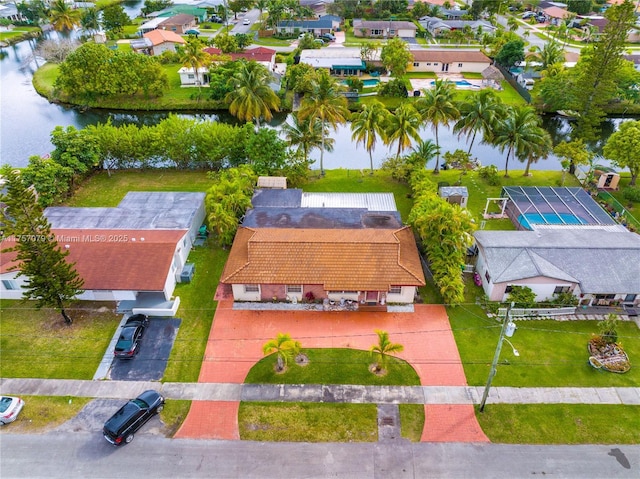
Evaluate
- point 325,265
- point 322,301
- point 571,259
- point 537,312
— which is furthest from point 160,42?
point 537,312

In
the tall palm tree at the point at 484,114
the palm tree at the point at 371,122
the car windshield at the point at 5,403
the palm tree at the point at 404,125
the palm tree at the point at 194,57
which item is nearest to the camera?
the car windshield at the point at 5,403

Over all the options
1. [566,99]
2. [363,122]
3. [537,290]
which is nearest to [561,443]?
[537,290]

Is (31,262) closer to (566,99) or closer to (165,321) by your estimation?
(165,321)

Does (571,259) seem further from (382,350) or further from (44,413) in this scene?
(44,413)

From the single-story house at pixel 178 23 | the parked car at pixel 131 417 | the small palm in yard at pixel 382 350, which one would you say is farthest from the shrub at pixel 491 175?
the single-story house at pixel 178 23

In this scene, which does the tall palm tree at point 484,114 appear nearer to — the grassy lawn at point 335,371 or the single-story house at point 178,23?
the grassy lawn at point 335,371

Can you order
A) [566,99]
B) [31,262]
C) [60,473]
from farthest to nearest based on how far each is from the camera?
1. [566,99]
2. [31,262]
3. [60,473]

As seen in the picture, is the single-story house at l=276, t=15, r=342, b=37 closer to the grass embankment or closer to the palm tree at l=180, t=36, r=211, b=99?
the palm tree at l=180, t=36, r=211, b=99
